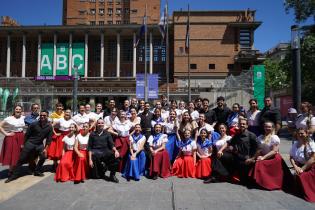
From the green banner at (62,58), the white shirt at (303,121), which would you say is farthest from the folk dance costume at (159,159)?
the green banner at (62,58)

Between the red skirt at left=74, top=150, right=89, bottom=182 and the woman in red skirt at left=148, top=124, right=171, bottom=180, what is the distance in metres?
1.63

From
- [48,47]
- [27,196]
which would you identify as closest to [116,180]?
[27,196]

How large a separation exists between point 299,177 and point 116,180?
4064 mm

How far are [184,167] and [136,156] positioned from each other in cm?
128

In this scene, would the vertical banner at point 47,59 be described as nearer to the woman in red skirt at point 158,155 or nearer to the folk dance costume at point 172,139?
the folk dance costume at point 172,139

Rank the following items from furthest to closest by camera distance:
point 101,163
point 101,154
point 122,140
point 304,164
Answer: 1. point 122,140
2. point 101,163
3. point 101,154
4. point 304,164

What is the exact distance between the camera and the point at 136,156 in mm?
8172

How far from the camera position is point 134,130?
27.7 ft

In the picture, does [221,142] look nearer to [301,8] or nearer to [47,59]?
[301,8]

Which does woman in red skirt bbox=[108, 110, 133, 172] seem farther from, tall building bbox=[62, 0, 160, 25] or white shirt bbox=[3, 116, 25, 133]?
tall building bbox=[62, 0, 160, 25]

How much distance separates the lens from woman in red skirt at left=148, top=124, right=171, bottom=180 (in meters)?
7.97

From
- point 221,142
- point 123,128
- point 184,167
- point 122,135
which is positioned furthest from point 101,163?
point 221,142

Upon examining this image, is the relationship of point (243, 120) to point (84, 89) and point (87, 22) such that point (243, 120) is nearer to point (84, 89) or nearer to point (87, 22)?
point (84, 89)

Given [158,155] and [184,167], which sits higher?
[158,155]
